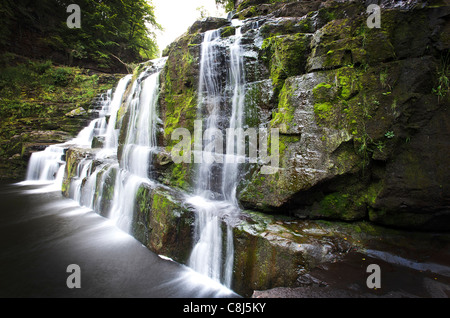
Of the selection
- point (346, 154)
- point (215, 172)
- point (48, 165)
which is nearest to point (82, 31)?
point (48, 165)

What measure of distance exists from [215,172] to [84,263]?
3244mm

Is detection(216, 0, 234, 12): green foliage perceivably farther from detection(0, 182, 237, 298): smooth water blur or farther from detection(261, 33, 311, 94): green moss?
detection(0, 182, 237, 298): smooth water blur

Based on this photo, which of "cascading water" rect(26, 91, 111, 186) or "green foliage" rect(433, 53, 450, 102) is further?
"cascading water" rect(26, 91, 111, 186)

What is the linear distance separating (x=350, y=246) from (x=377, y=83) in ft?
8.31

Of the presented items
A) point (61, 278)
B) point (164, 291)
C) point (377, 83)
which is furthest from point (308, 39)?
point (61, 278)

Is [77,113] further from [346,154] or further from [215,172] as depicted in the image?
[346,154]

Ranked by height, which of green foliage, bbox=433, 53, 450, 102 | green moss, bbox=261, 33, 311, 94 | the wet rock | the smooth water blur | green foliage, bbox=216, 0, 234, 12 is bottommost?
the smooth water blur

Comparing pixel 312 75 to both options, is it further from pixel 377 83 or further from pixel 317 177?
pixel 317 177

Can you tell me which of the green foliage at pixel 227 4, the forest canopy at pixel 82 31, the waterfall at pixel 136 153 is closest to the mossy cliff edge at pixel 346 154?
the waterfall at pixel 136 153

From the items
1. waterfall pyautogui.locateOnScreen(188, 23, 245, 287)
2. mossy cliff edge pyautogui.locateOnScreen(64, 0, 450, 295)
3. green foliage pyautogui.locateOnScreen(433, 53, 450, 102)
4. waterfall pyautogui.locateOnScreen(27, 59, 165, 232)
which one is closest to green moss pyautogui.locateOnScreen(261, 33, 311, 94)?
mossy cliff edge pyautogui.locateOnScreen(64, 0, 450, 295)

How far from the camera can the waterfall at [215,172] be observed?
3498 millimetres

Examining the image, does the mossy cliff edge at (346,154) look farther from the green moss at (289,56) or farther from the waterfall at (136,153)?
the waterfall at (136,153)

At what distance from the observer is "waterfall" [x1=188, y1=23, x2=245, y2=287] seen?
11.5 ft

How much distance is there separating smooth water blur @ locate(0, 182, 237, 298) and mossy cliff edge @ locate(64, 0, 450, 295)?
463 millimetres
